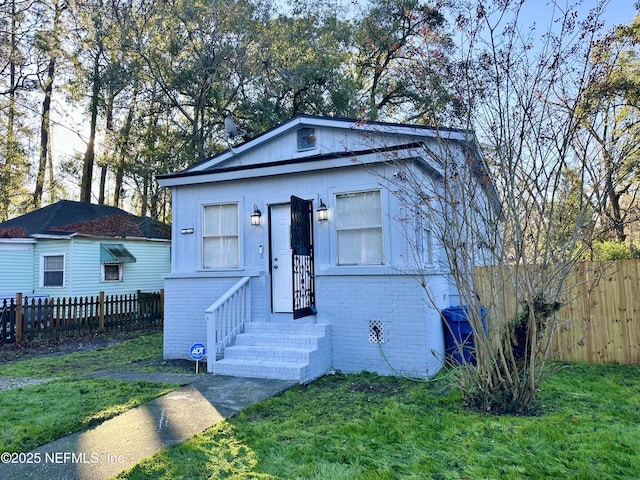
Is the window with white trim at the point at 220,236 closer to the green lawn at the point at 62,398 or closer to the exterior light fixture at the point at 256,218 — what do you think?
the exterior light fixture at the point at 256,218

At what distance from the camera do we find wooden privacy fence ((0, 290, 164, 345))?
9.70 meters

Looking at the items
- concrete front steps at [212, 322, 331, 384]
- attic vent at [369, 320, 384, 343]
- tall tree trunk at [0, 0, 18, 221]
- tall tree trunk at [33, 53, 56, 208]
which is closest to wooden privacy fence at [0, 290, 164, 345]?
concrete front steps at [212, 322, 331, 384]

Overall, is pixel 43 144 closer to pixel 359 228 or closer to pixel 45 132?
pixel 45 132

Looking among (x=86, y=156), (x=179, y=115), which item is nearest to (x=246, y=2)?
(x=179, y=115)

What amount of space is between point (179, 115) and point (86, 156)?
6.04m

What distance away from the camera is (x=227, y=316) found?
686 cm

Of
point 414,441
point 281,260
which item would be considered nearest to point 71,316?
point 281,260

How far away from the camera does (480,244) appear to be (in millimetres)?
4605

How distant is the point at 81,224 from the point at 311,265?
441 inches

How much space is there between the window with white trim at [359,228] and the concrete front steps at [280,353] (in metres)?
1.21

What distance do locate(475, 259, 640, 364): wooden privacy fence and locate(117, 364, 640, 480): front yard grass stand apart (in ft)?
4.86

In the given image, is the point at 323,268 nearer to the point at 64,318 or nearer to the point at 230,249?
the point at 230,249

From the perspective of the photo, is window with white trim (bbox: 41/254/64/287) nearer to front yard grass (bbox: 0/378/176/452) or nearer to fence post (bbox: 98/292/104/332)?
fence post (bbox: 98/292/104/332)

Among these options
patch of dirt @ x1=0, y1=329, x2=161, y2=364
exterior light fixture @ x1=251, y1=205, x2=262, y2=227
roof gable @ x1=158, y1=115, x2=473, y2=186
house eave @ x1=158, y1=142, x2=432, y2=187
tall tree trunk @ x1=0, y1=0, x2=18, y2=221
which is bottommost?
patch of dirt @ x1=0, y1=329, x2=161, y2=364
